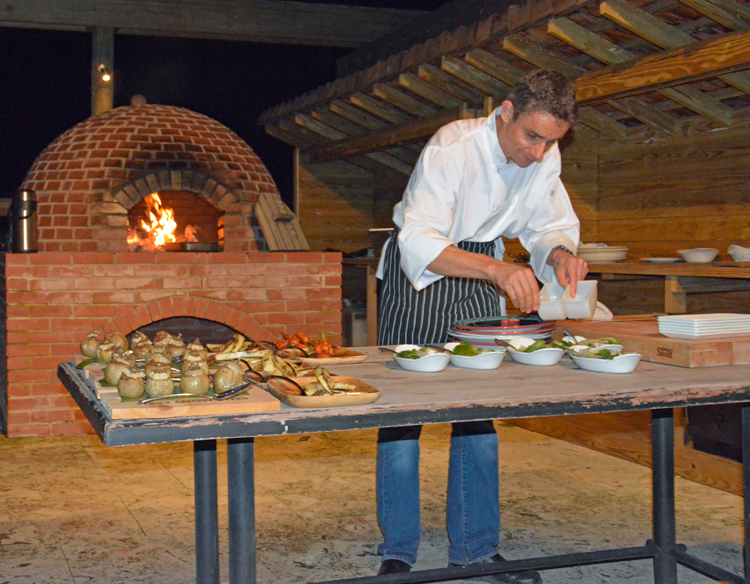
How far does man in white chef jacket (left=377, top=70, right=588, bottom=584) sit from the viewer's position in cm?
245

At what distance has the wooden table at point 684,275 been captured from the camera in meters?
3.98

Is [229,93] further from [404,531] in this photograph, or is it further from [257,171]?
[404,531]

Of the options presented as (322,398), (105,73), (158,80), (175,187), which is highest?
(158,80)

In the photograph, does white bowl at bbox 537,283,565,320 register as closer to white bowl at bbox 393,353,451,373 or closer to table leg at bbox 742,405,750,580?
white bowl at bbox 393,353,451,373

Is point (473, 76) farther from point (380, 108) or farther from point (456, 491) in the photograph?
point (456, 491)

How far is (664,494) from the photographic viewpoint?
2658 millimetres

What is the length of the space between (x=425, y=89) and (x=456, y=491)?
3.82 m

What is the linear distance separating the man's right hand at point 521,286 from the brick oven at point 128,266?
341cm

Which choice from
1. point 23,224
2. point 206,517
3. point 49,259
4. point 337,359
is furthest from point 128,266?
point 206,517

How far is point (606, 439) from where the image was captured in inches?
180

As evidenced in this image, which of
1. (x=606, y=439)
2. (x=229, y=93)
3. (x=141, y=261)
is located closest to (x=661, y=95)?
(x=606, y=439)

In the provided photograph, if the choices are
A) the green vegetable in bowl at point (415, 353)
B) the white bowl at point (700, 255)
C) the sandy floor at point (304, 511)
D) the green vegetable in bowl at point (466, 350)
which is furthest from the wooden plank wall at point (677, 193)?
the green vegetable in bowl at point (415, 353)

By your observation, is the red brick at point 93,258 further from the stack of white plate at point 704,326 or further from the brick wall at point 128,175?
the stack of white plate at point 704,326

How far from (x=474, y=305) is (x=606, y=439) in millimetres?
2083
